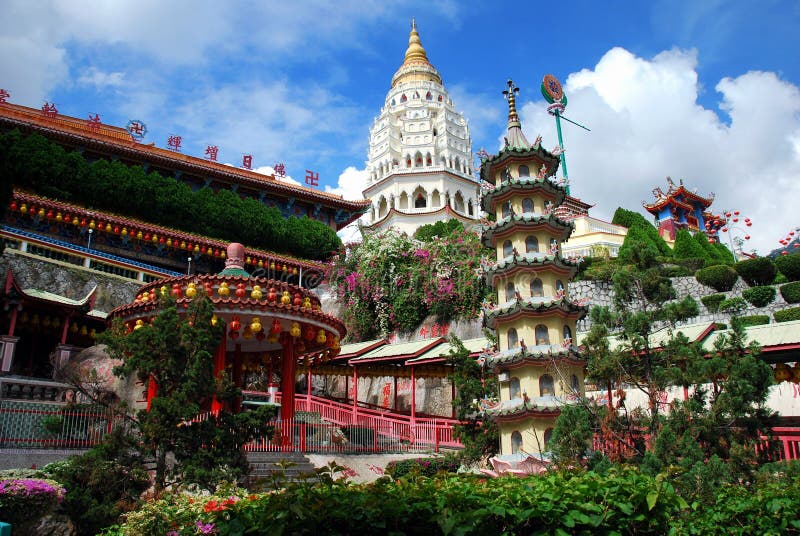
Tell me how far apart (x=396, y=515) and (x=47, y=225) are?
34.4m

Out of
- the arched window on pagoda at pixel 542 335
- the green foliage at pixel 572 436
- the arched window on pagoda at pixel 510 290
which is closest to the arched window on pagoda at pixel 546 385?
the arched window on pagoda at pixel 542 335

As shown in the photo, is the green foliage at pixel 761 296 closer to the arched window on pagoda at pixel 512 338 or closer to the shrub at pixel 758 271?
the shrub at pixel 758 271

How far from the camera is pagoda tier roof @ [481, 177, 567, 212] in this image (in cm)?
1695

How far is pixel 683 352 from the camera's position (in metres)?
12.3

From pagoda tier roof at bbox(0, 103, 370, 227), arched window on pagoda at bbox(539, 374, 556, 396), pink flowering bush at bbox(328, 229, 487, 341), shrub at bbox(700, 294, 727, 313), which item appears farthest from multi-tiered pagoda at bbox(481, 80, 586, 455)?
pagoda tier roof at bbox(0, 103, 370, 227)

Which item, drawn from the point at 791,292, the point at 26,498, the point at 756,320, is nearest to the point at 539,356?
the point at 26,498

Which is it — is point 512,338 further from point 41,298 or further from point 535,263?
point 41,298

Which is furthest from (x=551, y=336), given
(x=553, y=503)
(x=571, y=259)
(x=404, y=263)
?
(x=404, y=263)

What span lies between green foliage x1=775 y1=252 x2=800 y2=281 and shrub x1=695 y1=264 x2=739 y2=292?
3.11 meters

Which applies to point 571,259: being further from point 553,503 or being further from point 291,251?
point 291,251

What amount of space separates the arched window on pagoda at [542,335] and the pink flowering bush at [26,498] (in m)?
10.5

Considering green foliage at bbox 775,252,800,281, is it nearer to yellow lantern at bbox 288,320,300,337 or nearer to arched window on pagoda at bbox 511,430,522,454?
arched window on pagoda at bbox 511,430,522,454

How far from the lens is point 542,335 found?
15.7 meters

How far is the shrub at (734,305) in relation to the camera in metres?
29.5
